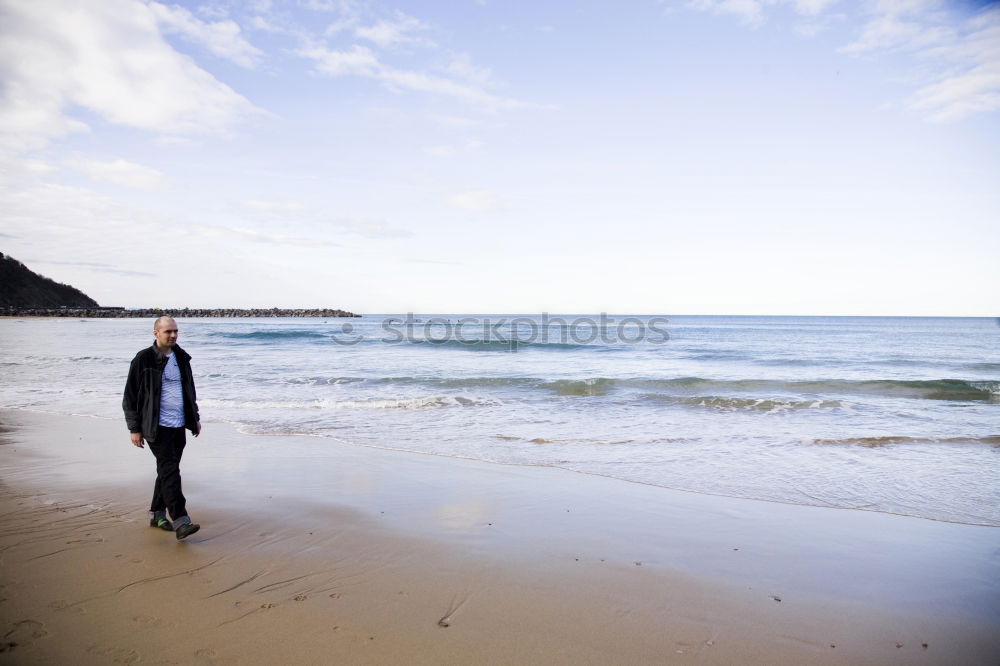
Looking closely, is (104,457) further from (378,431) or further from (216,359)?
(216,359)

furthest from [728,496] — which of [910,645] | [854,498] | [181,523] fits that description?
[181,523]

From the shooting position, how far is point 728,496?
21.1 feet

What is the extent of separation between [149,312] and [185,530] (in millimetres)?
98594

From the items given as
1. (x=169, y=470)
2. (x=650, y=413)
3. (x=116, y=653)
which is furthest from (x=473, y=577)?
(x=650, y=413)

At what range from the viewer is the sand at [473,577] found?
3.21 m

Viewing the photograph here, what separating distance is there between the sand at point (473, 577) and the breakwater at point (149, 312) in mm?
75804

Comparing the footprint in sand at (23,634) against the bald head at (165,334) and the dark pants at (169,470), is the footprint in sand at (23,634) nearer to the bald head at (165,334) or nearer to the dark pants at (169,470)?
the dark pants at (169,470)

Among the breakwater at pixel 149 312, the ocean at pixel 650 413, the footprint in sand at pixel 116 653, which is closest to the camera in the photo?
the footprint in sand at pixel 116 653

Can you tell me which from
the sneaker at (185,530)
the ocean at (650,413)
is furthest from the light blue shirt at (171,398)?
the ocean at (650,413)

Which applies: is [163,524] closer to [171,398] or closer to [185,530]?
[185,530]

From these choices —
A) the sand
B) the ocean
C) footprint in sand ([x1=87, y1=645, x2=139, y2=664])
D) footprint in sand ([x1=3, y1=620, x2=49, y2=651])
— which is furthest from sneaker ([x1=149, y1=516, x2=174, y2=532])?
the ocean

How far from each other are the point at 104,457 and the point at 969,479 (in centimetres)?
1172

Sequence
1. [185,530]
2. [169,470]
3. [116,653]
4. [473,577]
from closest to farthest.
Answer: [116,653] → [473,577] → [185,530] → [169,470]

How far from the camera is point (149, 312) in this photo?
87562 millimetres
